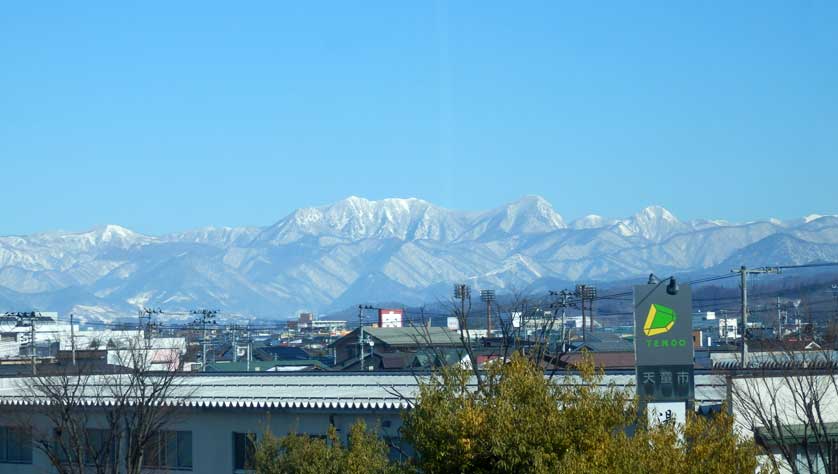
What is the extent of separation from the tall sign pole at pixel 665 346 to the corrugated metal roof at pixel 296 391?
1.48 m

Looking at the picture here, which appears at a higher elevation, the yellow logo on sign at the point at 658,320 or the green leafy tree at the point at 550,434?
the yellow logo on sign at the point at 658,320

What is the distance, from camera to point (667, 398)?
57.9 feet

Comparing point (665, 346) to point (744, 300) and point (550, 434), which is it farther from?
point (744, 300)

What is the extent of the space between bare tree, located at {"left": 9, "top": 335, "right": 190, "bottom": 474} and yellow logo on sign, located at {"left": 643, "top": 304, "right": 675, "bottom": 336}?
1080 cm

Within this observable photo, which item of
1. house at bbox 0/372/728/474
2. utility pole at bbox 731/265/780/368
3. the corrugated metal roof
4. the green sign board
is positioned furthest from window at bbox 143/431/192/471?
utility pole at bbox 731/265/780/368

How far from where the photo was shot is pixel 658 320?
58.1 feet

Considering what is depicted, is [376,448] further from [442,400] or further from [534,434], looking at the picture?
[534,434]

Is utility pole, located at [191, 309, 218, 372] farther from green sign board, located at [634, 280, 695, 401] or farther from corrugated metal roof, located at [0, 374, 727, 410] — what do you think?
green sign board, located at [634, 280, 695, 401]

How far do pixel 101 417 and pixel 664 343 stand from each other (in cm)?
1448

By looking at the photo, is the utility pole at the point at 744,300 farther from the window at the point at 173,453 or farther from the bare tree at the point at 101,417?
the bare tree at the point at 101,417

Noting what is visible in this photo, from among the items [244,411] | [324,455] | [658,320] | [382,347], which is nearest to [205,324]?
[382,347]

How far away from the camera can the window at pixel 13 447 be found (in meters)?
28.7

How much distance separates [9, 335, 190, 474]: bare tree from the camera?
23.1m

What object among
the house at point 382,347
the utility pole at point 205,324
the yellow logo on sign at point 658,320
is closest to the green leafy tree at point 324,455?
the yellow logo on sign at point 658,320
